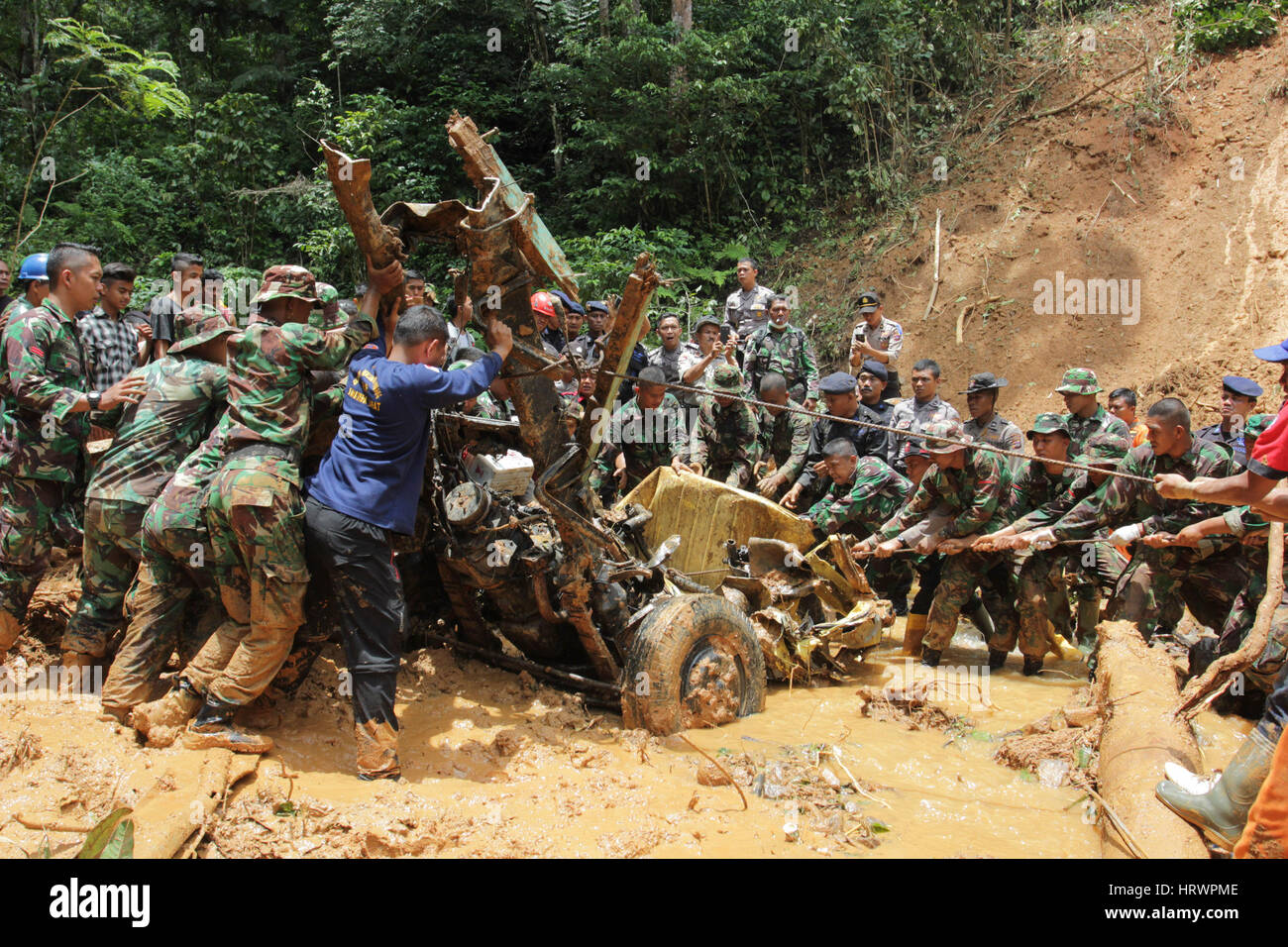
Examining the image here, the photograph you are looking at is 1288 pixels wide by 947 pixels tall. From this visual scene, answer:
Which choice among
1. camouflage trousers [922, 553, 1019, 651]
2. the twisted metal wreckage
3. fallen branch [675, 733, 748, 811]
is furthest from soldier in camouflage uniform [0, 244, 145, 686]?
camouflage trousers [922, 553, 1019, 651]

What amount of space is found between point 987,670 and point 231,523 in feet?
17.8

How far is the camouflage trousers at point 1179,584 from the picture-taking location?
247 inches

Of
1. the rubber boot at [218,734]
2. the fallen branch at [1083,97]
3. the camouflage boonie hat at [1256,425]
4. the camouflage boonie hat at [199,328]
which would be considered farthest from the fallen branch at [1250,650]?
the fallen branch at [1083,97]

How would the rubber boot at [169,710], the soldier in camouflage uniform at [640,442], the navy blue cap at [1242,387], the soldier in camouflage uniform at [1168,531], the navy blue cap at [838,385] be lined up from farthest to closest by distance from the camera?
1. the soldier in camouflage uniform at [640,442]
2. the navy blue cap at [838,385]
3. the navy blue cap at [1242,387]
4. the soldier in camouflage uniform at [1168,531]
5. the rubber boot at [169,710]

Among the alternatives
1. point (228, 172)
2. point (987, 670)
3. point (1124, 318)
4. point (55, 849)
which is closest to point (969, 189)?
point (1124, 318)

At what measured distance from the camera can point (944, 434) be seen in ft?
24.1

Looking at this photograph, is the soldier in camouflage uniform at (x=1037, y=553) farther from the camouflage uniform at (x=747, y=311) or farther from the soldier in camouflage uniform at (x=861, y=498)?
the camouflage uniform at (x=747, y=311)

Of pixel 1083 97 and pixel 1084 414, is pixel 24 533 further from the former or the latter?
pixel 1083 97

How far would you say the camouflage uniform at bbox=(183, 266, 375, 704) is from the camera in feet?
14.5

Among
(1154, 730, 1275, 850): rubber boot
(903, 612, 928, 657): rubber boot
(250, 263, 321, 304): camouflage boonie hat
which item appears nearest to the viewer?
(1154, 730, 1275, 850): rubber boot

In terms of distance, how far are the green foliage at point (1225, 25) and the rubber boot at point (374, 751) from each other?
15707 mm

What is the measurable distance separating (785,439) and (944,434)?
210 centimetres

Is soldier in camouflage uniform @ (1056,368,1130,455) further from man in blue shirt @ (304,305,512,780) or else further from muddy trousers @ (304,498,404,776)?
muddy trousers @ (304,498,404,776)

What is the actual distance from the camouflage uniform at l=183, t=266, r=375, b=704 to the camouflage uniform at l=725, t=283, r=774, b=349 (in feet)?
21.9
